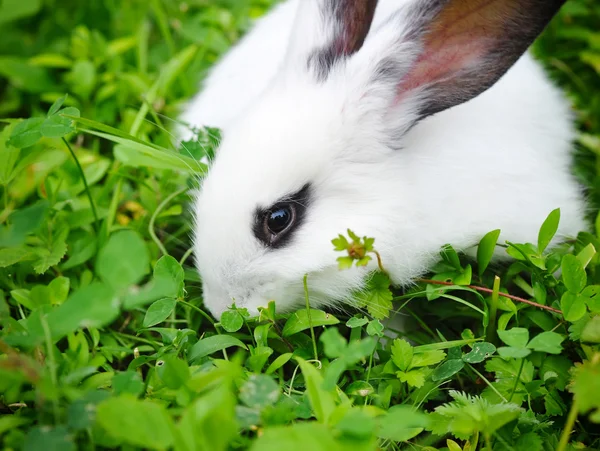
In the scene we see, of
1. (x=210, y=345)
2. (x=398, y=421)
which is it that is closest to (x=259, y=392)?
(x=398, y=421)

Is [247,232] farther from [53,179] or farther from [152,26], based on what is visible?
[152,26]

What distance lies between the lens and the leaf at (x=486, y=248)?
8.27ft

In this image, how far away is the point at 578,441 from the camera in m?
2.17

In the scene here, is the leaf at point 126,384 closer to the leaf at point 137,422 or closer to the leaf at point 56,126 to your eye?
the leaf at point 137,422

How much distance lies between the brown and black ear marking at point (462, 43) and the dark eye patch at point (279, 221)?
63 centimetres

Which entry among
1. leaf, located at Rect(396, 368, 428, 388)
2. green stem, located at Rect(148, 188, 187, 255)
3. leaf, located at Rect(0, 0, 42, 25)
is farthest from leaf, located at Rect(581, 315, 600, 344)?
leaf, located at Rect(0, 0, 42, 25)

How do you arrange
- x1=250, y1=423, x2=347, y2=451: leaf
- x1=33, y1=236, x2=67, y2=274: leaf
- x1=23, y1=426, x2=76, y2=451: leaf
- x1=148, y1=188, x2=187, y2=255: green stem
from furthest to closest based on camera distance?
1. x1=148, y1=188, x2=187, y2=255: green stem
2. x1=33, y1=236, x2=67, y2=274: leaf
3. x1=23, y1=426, x2=76, y2=451: leaf
4. x1=250, y1=423, x2=347, y2=451: leaf

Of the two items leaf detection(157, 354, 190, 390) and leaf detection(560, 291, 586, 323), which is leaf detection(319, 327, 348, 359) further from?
leaf detection(560, 291, 586, 323)

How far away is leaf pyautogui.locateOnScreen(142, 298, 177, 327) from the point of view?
2271 millimetres

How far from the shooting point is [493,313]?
2.44 meters

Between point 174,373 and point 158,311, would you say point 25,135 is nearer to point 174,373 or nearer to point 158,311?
point 158,311

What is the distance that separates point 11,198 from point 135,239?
1.47 meters

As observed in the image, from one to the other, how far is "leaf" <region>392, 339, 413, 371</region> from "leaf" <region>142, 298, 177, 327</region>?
0.82 meters

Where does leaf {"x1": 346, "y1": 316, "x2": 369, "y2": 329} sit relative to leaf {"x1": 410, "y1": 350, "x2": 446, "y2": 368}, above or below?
above
